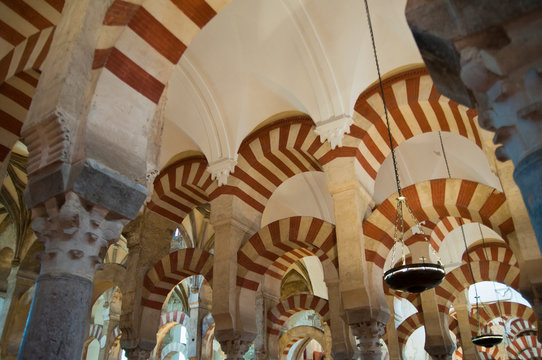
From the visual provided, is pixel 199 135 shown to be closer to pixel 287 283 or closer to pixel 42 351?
pixel 42 351

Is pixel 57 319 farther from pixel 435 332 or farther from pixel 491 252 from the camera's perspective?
pixel 491 252

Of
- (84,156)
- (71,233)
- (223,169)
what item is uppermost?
(223,169)

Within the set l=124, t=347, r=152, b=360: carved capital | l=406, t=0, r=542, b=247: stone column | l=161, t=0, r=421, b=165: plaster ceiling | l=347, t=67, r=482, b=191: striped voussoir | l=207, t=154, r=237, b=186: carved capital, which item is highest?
l=161, t=0, r=421, b=165: plaster ceiling

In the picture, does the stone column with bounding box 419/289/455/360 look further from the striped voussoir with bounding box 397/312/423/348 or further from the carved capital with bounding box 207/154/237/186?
the carved capital with bounding box 207/154/237/186

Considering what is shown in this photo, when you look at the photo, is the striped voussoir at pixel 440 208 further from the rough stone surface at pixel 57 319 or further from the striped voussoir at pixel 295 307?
the rough stone surface at pixel 57 319

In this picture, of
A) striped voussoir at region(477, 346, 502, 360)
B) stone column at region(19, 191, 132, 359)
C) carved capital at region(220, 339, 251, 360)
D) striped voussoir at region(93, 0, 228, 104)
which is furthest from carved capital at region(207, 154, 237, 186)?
striped voussoir at region(477, 346, 502, 360)

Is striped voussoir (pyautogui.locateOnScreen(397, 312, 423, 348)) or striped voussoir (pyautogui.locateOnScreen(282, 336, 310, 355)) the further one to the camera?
striped voussoir (pyautogui.locateOnScreen(282, 336, 310, 355))

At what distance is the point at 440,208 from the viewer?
554cm

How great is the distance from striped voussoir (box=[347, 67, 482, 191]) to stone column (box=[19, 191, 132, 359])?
4.22 m

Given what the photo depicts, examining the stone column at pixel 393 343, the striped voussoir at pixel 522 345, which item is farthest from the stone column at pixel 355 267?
the striped voussoir at pixel 522 345

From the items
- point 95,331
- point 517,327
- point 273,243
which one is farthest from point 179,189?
point 517,327

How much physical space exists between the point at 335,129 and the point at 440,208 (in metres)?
1.73

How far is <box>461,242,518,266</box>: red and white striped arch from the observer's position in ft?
31.5

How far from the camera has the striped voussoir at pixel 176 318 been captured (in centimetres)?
1279
